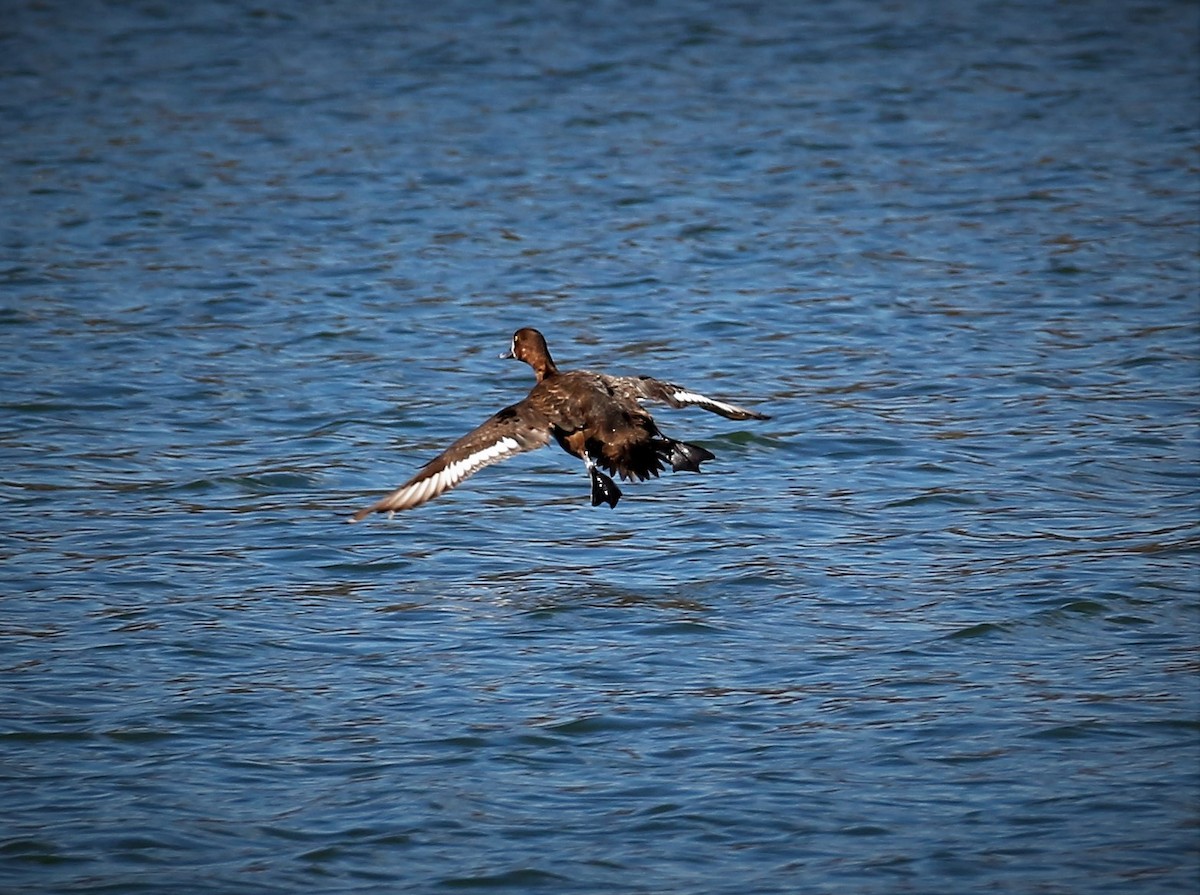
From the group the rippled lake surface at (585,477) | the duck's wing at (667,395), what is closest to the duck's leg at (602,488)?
the rippled lake surface at (585,477)

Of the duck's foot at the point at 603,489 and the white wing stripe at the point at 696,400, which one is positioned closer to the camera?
the duck's foot at the point at 603,489

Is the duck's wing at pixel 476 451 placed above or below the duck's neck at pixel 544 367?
below

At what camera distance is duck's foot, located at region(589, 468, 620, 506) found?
9156mm

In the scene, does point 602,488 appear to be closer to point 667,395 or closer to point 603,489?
point 603,489

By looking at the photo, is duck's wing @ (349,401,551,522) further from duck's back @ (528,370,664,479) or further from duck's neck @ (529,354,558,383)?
duck's neck @ (529,354,558,383)

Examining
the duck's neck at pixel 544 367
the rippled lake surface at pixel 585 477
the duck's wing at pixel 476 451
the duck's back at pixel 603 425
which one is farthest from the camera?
the duck's neck at pixel 544 367

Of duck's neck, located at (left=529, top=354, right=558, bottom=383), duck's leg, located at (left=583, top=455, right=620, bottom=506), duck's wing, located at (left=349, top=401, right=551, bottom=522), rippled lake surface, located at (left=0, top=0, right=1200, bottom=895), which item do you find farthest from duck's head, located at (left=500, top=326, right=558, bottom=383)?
duck's leg, located at (left=583, top=455, right=620, bottom=506)

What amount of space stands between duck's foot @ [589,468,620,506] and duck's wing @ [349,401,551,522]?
33 cm

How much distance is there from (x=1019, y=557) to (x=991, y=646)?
4.04ft

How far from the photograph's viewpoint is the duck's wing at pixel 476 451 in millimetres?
8781

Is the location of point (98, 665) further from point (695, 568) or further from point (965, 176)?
point (965, 176)

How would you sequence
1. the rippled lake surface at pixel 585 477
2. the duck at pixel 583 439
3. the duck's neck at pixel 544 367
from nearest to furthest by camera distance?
the rippled lake surface at pixel 585 477 → the duck at pixel 583 439 → the duck's neck at pixel 544 367

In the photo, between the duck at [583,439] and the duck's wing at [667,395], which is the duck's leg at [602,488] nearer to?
the duck at [583,439]

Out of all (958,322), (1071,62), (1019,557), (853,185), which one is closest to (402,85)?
(853,185)
